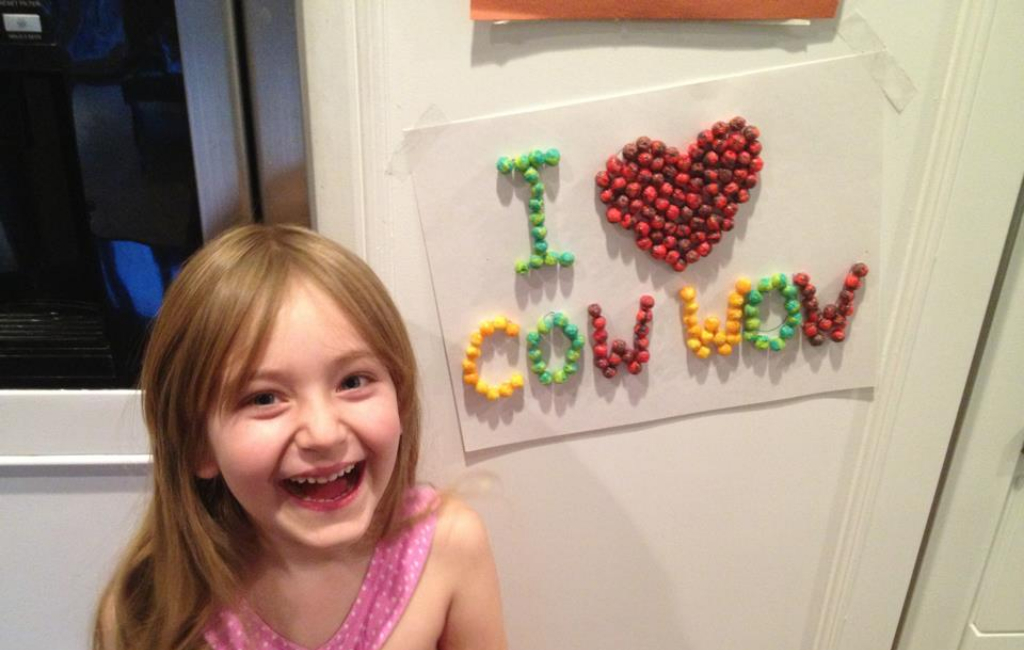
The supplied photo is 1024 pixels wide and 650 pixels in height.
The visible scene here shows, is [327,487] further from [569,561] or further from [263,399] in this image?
[569,561]

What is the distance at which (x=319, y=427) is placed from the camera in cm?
51

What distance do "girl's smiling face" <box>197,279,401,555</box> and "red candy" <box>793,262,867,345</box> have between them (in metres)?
0.38

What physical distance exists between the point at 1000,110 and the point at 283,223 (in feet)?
2.04

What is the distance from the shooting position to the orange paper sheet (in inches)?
22.0

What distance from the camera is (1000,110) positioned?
2.01ft

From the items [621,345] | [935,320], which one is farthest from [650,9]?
[935,320]

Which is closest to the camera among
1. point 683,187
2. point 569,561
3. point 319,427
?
point 319,427

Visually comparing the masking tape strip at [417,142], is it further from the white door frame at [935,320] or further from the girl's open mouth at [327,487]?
the white door frame at [935,320]

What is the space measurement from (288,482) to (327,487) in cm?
3

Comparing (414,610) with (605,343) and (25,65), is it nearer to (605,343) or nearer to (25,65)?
(605,343)

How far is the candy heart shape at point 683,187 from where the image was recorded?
60 centimetres

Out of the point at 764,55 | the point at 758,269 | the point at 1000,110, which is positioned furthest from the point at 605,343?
the point at 1000,110

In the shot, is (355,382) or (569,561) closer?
(355,382)

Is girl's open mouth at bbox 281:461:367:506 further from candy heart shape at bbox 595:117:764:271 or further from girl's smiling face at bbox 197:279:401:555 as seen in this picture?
candy heart shape at bbox 595:117:764:271
